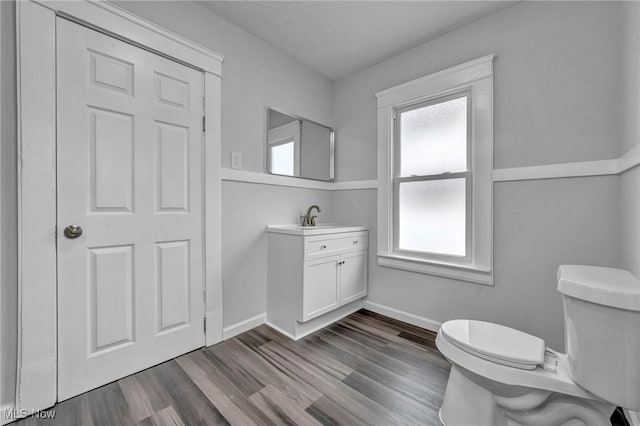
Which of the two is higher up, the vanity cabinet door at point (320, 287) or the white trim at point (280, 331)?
the vanity cabinet door at point (320, 287)

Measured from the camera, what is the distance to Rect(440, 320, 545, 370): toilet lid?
3.40 ft

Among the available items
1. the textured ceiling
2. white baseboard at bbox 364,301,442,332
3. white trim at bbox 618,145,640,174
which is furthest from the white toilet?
the textured ceiling

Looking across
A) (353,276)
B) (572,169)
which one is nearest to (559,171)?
(572,169)

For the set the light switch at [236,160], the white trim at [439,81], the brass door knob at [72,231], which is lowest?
the brass door knob at [72,231]

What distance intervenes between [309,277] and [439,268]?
106 cm

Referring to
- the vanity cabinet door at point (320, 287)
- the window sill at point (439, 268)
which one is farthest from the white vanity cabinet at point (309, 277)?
the window sill at point (439, 268)

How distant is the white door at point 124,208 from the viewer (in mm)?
1335

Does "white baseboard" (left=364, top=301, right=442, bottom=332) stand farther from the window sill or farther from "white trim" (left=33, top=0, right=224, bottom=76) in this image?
"white trim" (left=33, top=0, right=224, bottom=76)

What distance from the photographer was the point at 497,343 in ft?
3.73

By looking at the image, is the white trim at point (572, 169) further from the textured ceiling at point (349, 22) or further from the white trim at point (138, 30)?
the white trim at point (138, 30)

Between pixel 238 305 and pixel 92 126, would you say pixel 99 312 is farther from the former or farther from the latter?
pixel 92 126

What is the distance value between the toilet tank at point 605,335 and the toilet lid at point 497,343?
0.13 m

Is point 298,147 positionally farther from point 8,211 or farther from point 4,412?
point 4,412

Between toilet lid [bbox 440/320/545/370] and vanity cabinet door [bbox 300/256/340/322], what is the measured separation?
1002 millimetres
